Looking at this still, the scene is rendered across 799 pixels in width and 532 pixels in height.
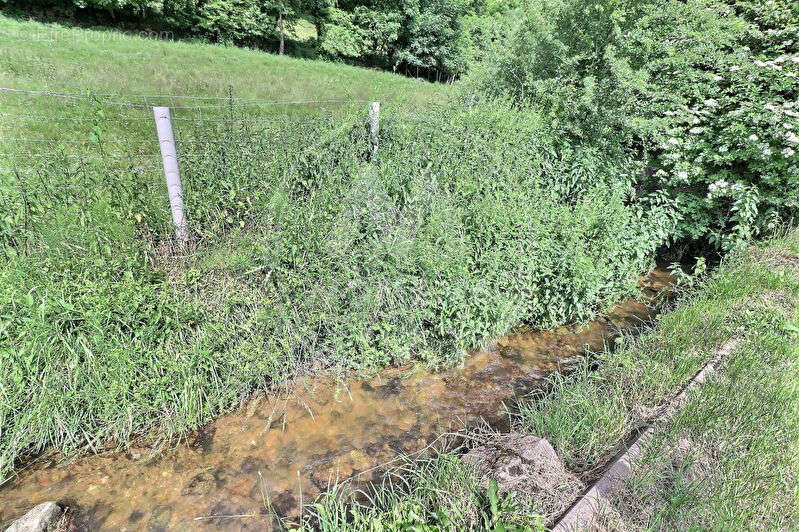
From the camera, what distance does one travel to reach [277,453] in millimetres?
3137

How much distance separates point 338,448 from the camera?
10.6 ft

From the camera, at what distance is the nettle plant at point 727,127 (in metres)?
5.40

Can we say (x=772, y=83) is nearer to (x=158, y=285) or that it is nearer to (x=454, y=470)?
(x=454, y=470)

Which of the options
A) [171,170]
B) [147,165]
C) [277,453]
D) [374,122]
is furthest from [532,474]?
[147,165]

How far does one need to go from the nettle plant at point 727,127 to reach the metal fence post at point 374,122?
3.88 meters

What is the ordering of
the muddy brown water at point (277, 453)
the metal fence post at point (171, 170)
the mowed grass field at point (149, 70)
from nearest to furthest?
the muddy brown water at point (277, 453), the metal fence post at point (171, 170), the mowed grass field at point (149, 70)

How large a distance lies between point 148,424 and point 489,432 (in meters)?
2.45

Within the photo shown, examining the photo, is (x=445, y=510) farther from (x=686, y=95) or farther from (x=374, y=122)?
(x=686, y=95)

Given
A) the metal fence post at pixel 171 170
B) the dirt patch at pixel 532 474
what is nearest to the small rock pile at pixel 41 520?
the metal fence post at pixel 171 170

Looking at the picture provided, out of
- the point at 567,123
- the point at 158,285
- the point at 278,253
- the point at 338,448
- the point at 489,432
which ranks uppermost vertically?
the point at 567,123

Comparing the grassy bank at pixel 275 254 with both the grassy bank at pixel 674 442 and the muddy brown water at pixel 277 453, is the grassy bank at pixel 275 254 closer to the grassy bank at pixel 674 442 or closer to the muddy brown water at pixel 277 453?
the muddy brown water at pixel 277 453

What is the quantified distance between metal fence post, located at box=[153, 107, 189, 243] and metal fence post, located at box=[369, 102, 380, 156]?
2.05 metres

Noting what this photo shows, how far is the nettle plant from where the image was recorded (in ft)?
17.7

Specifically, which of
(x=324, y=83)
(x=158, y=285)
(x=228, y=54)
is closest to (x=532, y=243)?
(x=158, y=285)
